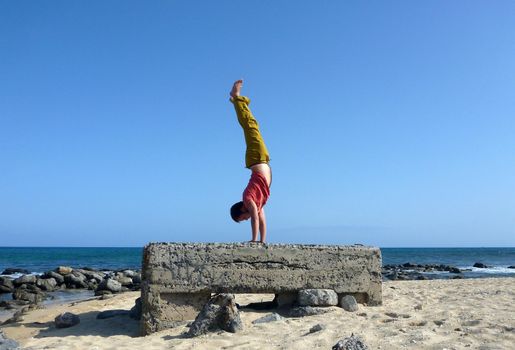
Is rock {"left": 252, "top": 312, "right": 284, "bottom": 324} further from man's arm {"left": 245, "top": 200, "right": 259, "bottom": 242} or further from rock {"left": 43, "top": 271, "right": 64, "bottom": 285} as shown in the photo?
rock {"left": 43, "top": 271, "right": 64, "bottom": 285}

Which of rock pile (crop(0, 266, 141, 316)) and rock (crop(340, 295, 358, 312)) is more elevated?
rock (crop(340, 295, 358, 312))

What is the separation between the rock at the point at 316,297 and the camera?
644 cm

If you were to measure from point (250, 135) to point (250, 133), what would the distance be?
0.09ft

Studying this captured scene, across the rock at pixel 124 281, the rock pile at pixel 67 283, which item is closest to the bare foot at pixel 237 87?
the rock pile at pixel 67 283

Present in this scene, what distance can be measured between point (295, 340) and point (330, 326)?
62 centimetres

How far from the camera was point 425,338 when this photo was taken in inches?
196

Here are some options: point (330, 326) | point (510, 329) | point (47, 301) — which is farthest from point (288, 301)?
point (47, 301)

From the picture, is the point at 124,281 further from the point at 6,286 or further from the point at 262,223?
the point at 262,223

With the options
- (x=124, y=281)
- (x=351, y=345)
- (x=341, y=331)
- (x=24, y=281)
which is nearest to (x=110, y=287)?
(x=124, y=281)

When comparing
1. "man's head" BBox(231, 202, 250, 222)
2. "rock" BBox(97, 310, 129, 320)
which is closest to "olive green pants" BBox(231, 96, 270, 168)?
"man's head" BBox(231, 202, 250, 222)

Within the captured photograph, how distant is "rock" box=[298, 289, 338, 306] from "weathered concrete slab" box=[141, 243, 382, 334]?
0.30ft

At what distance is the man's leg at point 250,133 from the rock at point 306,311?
206cm

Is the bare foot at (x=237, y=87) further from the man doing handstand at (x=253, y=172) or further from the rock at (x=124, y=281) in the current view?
the rock at (x=124, y=281)

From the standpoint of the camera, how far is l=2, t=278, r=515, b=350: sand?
4992 millimetres
